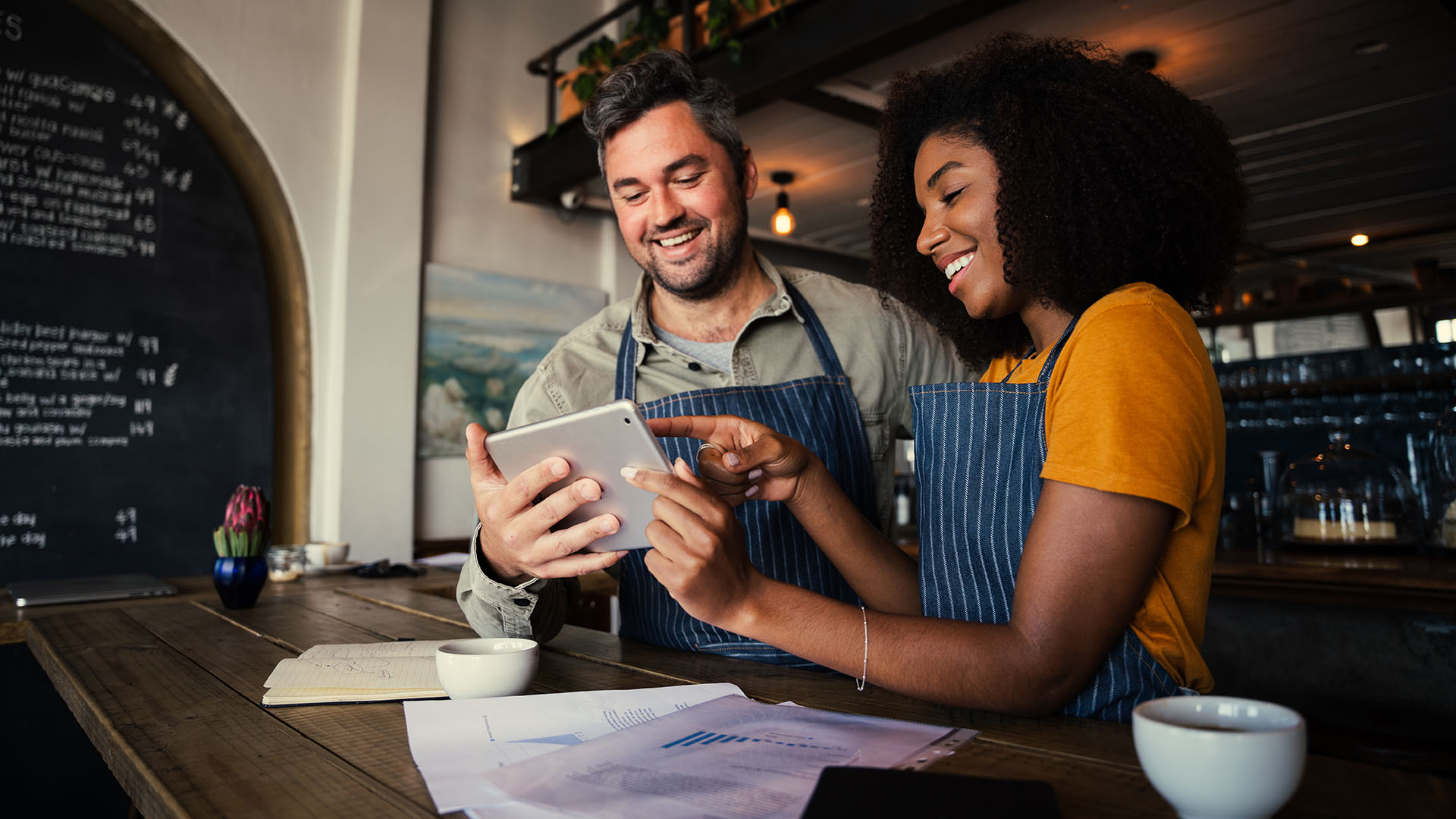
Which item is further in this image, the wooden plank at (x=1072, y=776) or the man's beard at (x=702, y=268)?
the man's beard at (x=702, y=268)

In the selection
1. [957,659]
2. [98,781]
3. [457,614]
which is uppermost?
[957,659]

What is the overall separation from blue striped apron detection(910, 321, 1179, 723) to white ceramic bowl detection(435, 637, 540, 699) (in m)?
0.51

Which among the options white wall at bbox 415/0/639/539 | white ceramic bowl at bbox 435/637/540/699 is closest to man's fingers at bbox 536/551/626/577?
white ceramic bowl at bbox 435/637/540/699

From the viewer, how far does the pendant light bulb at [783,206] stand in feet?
15.7

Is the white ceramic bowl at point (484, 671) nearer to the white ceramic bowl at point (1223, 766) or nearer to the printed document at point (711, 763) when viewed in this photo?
the printed document at point (711, 763)

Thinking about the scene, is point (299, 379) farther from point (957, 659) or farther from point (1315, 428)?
point (1315, 428)

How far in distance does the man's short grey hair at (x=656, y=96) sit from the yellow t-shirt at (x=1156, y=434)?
95 cm

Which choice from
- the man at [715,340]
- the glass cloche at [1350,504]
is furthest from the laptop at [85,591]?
the glass cloche at [1350,504]

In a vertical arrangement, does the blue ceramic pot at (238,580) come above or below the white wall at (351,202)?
below

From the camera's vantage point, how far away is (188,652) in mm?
1384

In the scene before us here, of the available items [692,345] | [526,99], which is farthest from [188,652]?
[526,99]

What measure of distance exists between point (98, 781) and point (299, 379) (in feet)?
6.67

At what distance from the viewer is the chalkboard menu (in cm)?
338

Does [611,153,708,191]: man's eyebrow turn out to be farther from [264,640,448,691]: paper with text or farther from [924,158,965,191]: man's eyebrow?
[264,640,448,691]: paper with text
